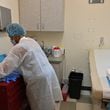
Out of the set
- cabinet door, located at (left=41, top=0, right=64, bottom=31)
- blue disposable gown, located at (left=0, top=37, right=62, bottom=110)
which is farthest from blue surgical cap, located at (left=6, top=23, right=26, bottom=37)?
cabinet door, located at (left=41, top=0, right=64, bottom=31)

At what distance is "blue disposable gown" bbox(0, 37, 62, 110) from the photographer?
1.63 meters

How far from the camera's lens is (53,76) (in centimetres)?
209

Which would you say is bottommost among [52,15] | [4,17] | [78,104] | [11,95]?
[78,104]

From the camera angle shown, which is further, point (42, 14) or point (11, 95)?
point (42, 14)

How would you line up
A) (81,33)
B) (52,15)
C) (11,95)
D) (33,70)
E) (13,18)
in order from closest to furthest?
(11,95)
(33,70)
(13,18)
(52,15)
(81,33)

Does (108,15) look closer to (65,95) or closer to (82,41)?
(82,41)

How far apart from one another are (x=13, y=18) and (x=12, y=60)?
5.80 ft

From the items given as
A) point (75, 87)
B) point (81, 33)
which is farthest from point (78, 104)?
point (81, 33)

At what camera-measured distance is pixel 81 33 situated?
3.53 m

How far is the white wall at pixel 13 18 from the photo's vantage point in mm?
2752

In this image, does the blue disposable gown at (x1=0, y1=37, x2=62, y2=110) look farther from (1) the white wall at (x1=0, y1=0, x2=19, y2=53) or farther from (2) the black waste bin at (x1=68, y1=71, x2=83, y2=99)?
(2) the black waste bin at (x1=68, y1=71, x2=83, y2=99)

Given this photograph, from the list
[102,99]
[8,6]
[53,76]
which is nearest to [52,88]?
[53,76]

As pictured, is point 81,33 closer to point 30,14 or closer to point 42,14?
point 42,14

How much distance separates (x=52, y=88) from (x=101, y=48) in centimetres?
183
